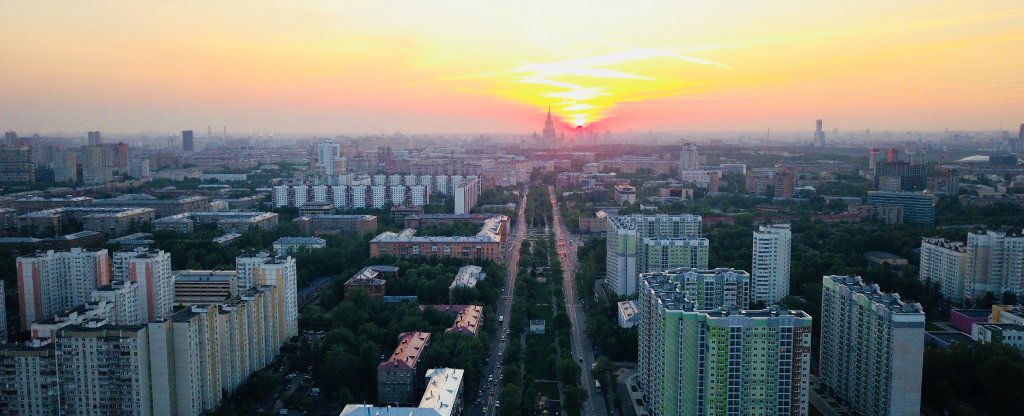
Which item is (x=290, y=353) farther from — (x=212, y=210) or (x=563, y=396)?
(x=212, y=210)

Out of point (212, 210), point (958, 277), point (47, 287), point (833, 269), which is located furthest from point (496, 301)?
point (212, 210)

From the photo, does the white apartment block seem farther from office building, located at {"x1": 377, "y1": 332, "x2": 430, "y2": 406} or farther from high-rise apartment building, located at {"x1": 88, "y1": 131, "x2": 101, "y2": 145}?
high-rise apartment building, located at {"x1": 88, "y1": 131, "x2": 101, "y2": 145}

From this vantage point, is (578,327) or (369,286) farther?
(369,286)

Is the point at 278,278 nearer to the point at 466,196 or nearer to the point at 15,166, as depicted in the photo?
the point at 466,196

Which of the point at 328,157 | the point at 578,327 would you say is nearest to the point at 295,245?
the point at 578,327

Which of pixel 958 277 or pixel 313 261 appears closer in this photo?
pixel 958 277

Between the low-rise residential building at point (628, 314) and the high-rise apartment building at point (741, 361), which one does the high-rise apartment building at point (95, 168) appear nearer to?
the low-rise residential building at point (628, 314)
